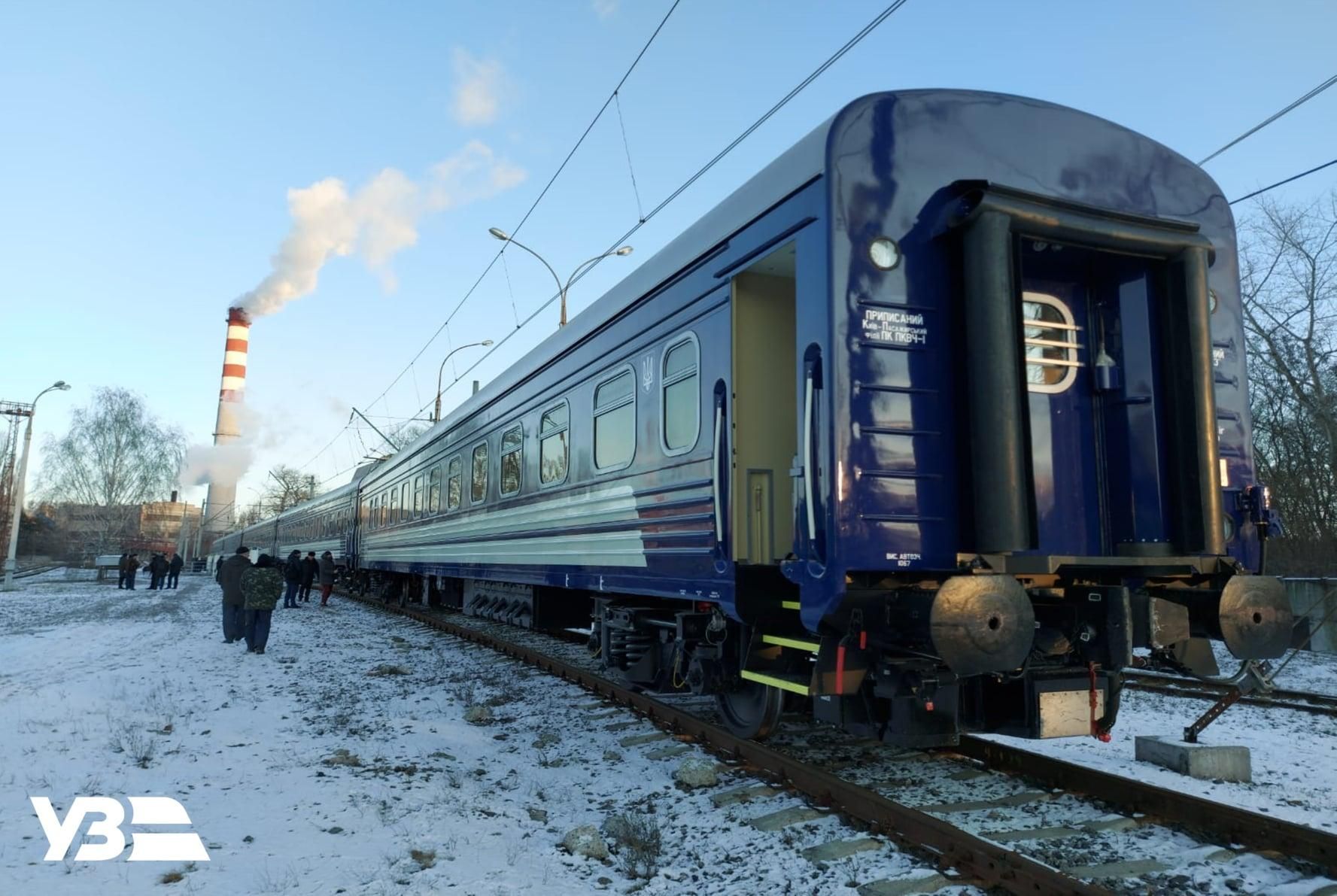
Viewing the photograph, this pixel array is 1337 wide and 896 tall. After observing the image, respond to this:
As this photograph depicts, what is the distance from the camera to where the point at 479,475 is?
1202cm

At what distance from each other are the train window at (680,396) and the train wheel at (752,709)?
1791 mm

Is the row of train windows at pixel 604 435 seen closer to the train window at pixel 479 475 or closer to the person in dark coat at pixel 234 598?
the train window at pixel 479 475

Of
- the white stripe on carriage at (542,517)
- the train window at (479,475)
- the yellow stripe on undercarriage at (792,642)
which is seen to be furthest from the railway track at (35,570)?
the yellow stripe on undercarriage at (792,642)

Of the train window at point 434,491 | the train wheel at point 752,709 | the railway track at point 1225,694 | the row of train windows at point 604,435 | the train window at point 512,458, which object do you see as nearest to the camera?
the train wheel at point 752,709

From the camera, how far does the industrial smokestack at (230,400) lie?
192 ft

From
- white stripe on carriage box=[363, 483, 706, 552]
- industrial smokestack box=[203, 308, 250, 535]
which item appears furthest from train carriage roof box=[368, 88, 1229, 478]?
industrial smokestack box=[203, 308, 250, 535]

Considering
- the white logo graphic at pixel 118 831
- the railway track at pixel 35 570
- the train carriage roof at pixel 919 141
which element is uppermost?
the train carriage roof at pixel 919 141

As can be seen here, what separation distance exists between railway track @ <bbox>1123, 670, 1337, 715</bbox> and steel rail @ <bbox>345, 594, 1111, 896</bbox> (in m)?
3.71

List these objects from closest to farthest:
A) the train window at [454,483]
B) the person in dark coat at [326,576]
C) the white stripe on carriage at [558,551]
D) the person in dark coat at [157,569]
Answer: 1. the white stripe on carriage at [558,551]
2. the train window at [454,483]
3. the person in dark coat at [326,576]
4. the person in dark coat at [157,569]

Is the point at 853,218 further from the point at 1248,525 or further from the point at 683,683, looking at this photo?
the point at 683,683

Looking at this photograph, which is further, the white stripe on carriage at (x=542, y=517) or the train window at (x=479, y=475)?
the train window at (x=479, y=475)

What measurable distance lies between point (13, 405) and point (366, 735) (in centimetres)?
4415

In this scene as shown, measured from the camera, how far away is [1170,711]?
308 inches

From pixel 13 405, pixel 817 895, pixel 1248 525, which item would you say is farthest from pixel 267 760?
pixel 13 405
